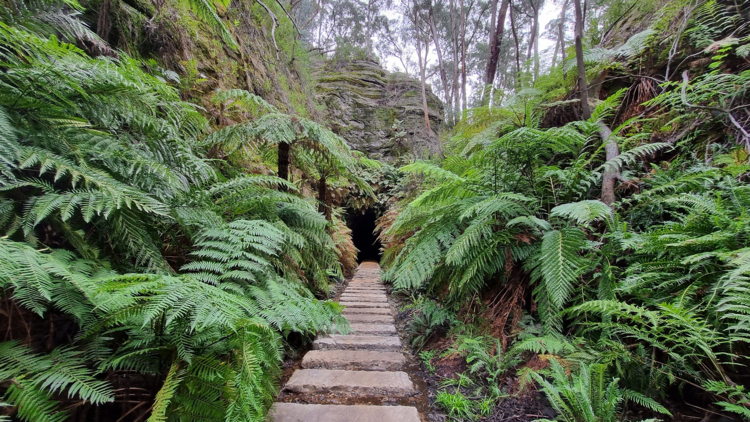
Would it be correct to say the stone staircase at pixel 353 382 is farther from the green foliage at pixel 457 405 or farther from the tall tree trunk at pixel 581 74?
the tall tree trunk at pixel 581 74

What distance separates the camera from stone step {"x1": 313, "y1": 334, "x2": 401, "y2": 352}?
2066mm

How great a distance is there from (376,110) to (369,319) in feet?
32.0

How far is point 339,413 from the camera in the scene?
1.29m

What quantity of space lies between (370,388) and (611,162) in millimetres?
1974

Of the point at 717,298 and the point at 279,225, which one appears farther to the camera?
the point at 279,225

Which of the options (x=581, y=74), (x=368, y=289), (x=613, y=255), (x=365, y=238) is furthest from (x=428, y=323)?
(x=365, y=238)

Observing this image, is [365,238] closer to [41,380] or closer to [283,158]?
[283,158]

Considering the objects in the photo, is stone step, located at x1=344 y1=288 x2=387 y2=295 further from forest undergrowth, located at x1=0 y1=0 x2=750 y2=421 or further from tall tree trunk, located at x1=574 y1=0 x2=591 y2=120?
tall tree trunk, located at x1=574 y1=0 x2=591 y2=120

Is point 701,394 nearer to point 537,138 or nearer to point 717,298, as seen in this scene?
point 717,298

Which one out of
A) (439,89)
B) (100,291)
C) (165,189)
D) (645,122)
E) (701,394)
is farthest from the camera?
(439,89)

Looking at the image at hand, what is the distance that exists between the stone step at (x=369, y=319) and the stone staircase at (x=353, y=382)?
4.6 inches

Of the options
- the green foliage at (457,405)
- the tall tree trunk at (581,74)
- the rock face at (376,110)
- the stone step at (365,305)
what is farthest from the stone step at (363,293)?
the rock face at (376,110)

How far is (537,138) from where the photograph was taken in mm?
1729

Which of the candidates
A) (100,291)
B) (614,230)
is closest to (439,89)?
(614,230)
